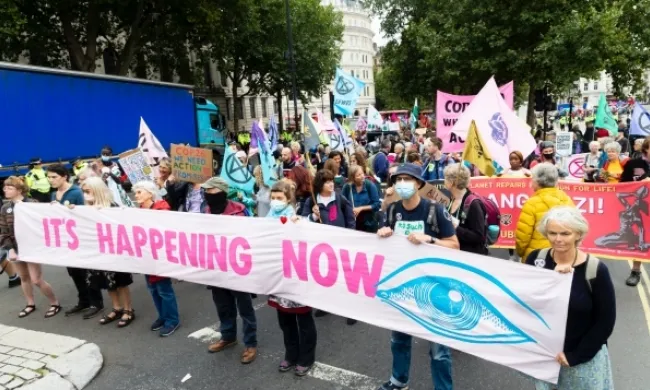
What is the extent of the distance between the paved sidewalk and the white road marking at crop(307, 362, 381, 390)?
6.60 ft

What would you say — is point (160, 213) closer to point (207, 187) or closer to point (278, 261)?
Result: point (207, 187)

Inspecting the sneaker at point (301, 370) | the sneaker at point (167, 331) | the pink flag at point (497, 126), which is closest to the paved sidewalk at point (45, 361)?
the sneaker at point (167, 331)

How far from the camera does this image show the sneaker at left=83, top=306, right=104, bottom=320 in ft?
18.1

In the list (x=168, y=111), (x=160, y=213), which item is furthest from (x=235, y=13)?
(x=160, y=213)

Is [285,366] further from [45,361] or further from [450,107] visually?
[450,107]

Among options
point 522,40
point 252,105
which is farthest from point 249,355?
point 252,105

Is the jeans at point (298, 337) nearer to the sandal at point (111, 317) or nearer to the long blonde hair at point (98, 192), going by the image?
the sandal at point (111, 317)

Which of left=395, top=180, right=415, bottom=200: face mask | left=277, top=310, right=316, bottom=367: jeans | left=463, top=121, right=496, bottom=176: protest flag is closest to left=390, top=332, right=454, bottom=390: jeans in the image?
left=277, top=310, right=316, bottom=367: jeans

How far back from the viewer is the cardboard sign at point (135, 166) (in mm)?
7251

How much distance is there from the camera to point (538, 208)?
398 cm

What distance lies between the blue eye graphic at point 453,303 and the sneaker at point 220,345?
185 cm

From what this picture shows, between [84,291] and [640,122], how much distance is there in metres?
11.0

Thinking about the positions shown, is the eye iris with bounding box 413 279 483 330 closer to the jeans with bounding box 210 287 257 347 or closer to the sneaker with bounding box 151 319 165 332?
the jeans with bounding box 210 287 257 347

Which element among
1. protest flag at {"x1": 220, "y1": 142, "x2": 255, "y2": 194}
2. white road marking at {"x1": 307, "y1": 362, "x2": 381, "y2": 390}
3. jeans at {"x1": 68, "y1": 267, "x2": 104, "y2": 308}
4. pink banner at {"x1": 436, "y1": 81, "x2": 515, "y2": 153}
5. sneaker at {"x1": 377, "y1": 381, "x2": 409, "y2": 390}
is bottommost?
white road marking at {"x1": 307, "y1": 362, "x2": 381, "y2": 390}
